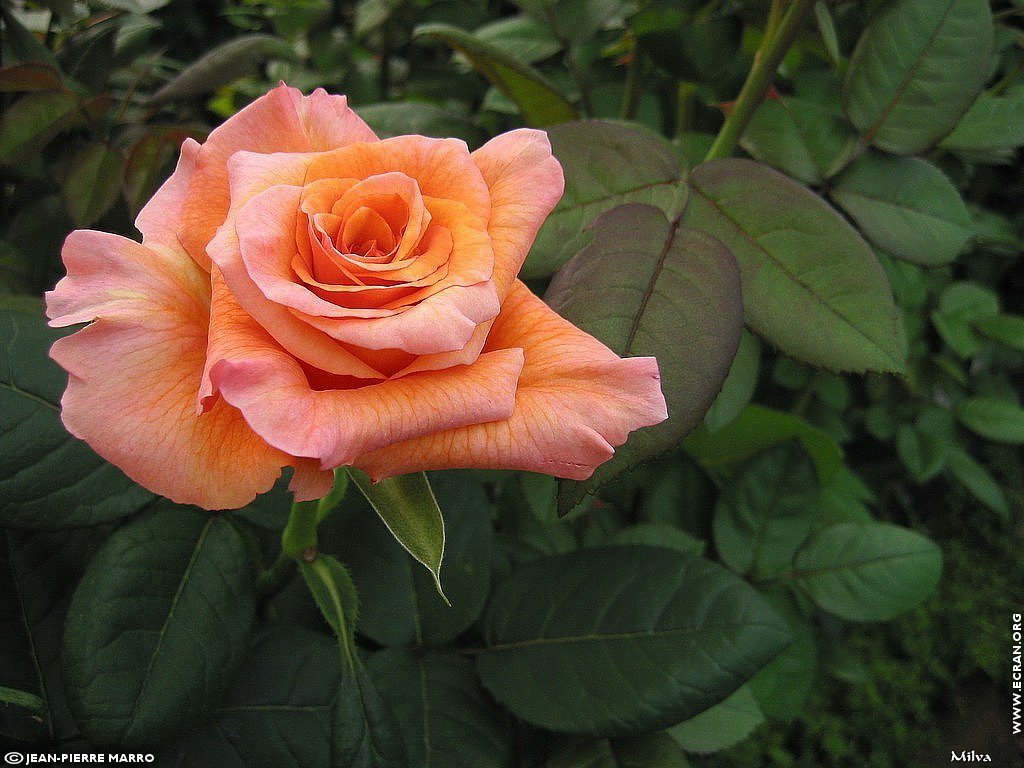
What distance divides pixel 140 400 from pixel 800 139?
66 centimetres

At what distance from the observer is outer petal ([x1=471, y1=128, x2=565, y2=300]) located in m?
0.40

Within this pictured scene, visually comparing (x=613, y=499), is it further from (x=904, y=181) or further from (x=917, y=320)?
(x=917, y=320)

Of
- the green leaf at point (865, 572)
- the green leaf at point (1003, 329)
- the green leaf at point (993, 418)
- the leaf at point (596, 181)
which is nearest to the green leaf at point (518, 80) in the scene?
the leaf at point (596, 181)

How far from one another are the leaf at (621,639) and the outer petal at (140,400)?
0.36m

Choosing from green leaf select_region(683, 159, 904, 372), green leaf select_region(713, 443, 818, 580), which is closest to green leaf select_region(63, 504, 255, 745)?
green leaf select_region(683, 159, 904, 372)

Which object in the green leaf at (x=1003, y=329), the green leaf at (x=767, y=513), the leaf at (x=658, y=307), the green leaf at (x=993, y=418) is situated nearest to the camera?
the leaf at (x=658, y=307)

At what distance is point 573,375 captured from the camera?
1.26 ft

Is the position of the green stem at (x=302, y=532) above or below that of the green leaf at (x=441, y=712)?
above

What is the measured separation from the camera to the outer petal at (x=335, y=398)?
323 millimetres

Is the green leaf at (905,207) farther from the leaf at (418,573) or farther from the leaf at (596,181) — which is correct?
the leaf at (418,573)

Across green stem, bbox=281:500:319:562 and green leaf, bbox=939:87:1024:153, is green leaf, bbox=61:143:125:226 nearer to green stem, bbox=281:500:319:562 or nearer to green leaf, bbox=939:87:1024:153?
green stem, bbox=281:500:319:562

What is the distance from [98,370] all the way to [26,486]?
249mm

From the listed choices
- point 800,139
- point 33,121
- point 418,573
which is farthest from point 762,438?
point 33,121

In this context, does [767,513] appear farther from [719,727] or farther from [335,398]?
[335,398]
